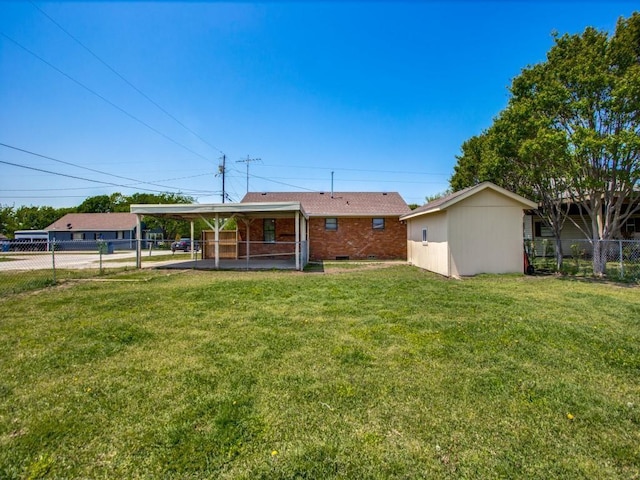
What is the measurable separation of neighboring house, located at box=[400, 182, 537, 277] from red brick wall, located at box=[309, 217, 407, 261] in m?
7.44

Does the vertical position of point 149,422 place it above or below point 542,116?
below

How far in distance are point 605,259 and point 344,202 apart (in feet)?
43.4

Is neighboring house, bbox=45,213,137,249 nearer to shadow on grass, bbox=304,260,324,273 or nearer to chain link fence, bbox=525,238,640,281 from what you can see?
shadow on grass, bbox=304,260,324,273

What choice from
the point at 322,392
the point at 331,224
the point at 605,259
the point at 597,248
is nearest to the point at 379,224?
the point at 331,224

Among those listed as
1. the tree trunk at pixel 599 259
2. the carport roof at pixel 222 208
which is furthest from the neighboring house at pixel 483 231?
the carport roof at pixel 222 208

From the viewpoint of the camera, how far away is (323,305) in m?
6.91

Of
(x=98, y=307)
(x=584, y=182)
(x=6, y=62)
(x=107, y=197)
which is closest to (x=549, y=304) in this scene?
(x=584, y=182)

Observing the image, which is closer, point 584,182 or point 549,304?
point 549,304

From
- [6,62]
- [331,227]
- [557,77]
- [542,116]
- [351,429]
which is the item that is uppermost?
[6,62]

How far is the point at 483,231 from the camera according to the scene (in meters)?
11.5

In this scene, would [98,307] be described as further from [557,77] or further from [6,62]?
[557,77]

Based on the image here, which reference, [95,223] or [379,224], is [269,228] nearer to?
[379,224]

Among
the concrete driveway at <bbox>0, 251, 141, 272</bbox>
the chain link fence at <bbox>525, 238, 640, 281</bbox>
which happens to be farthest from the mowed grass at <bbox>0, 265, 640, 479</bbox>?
the concrete driveway at <bbox>0, 251, 141, 272</bbox>

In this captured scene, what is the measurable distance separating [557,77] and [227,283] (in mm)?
12699
